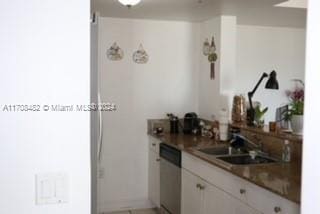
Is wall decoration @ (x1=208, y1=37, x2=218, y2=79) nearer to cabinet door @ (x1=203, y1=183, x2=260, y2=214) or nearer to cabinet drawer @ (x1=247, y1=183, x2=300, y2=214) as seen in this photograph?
cabinet door @ (x1=203, y1=183, x2=260, y2=214)

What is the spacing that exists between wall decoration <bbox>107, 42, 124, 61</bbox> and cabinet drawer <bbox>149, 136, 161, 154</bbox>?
3.43 feet

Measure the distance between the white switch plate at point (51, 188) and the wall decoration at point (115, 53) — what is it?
125 inches

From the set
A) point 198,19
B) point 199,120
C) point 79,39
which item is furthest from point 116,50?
point 79,39

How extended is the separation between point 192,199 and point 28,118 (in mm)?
2298

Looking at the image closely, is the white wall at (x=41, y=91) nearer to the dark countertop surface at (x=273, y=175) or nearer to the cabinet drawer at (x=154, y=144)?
the dark countertop surface at (x=273, y=175)

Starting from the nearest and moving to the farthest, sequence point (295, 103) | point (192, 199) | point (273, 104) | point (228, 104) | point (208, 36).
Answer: point (295, 103), point (192, 199), point (228, 104), point (208, 36), point (273, 104)

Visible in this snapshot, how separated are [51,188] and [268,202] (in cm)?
138

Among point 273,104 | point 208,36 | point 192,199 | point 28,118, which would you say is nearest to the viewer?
point 28,118

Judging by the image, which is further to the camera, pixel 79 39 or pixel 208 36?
pixel 208 36

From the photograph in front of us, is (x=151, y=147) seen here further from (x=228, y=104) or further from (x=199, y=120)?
(x=228, y=104)

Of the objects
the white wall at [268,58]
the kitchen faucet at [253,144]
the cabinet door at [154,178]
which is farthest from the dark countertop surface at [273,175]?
the white wall at [268,58]

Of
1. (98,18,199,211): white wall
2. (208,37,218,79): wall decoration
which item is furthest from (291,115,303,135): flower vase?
(98,18,199,211): white wall

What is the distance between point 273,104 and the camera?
4980mm

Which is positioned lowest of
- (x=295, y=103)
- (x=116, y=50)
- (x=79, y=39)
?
(x=295, y=103)
